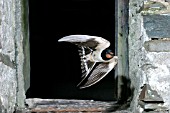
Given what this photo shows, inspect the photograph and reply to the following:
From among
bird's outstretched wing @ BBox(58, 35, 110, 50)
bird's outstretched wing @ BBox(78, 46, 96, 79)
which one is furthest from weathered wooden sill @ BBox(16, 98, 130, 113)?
bird's outstretched wing @ BBox(58, 35, 110, 50)

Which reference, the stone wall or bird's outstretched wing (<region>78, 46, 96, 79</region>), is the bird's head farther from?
the stone wall

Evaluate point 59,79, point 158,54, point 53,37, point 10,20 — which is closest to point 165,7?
point 158,54

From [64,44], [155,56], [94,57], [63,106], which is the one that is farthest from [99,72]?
[64,44]

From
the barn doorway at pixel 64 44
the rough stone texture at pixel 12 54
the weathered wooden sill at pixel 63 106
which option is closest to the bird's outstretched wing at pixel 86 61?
the weathered wooden sill at pixel 63 106

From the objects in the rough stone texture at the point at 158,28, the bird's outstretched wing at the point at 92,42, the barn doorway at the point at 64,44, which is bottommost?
the barn doorway at the point at 64,44

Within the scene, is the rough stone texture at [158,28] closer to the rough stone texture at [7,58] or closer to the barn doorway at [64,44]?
the rough stone texture at [7,58]

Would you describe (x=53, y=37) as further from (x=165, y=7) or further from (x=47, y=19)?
(x=165, y=7)

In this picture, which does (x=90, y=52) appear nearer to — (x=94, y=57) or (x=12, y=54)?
(x=94, y=57)

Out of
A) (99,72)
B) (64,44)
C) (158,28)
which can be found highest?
(158,28)
